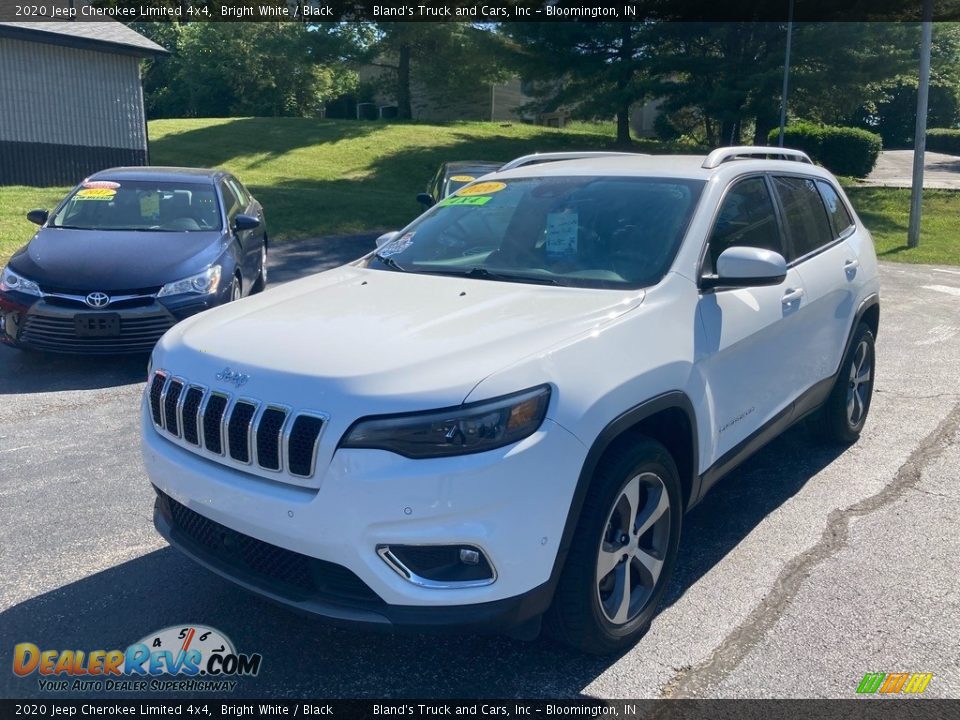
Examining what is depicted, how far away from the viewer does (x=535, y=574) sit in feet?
9.41

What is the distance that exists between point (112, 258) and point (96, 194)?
5.13 feet

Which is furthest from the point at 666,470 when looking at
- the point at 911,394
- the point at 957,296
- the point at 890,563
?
the point at 957,296

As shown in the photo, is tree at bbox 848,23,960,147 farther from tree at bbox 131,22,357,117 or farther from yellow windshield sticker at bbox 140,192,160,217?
yellow windshield sticker at bbox 140,192,160,217

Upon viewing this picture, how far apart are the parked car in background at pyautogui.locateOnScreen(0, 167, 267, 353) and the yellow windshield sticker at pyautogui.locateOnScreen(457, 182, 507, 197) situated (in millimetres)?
3185

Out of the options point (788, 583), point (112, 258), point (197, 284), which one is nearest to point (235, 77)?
point (112, 258)

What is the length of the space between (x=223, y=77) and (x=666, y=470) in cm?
5105

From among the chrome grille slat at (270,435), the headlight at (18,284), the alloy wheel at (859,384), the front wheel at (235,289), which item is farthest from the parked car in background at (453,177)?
the chrome grille slat at (270,435)

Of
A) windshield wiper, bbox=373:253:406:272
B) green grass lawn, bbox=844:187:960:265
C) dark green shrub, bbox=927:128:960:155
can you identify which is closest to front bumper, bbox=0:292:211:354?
windshield wiper, bbox=373:253:406:272

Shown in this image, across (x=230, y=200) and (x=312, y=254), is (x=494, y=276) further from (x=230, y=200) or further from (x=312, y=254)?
(x=312, y=254)

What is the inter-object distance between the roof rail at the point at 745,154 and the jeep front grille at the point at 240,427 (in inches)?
100

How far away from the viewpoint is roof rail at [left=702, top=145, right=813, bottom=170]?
14.6 feet

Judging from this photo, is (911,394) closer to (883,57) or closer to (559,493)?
(559,493)

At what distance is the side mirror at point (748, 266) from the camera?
3.73 metres

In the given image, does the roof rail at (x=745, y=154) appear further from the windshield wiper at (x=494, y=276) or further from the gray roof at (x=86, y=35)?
the gray roof at (x=86, y=35)
